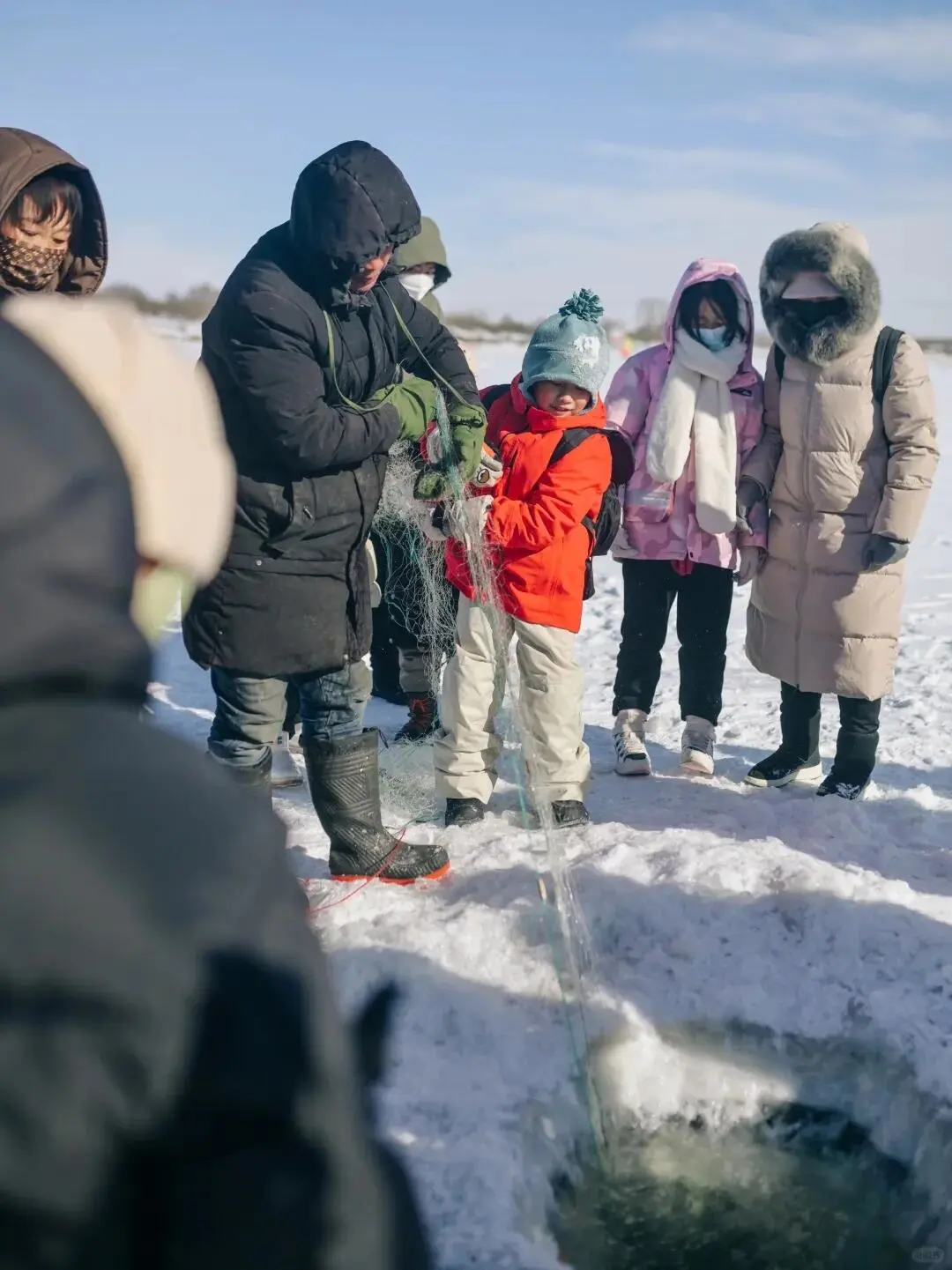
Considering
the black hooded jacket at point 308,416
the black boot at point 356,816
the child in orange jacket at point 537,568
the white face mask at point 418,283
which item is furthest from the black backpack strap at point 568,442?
the white face mask at point 418,283

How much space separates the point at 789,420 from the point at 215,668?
8.02 ft

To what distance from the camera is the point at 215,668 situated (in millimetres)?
3498

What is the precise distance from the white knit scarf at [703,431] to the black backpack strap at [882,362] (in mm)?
542

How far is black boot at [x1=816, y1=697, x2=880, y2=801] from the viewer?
4.52m

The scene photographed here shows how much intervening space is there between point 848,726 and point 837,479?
975 mm

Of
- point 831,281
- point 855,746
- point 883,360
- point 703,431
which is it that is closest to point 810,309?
point 831,281

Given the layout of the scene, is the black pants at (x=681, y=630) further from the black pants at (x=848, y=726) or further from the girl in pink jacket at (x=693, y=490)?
the black pants at (x=848, y=726)

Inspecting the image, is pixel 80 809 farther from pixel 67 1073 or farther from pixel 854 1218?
pixel 854 1218

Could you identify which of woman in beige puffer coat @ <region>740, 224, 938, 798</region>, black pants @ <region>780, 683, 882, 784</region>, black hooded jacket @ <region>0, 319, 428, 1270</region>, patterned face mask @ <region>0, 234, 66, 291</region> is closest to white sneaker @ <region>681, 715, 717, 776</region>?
black pants @ <region>780, 683, 882, 784</region>

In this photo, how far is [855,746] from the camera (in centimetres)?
454

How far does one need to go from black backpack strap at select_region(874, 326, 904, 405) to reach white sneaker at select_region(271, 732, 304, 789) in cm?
280

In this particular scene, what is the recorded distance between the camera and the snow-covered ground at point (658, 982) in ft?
9.25

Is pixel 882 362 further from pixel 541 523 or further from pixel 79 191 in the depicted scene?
pixel 79 191

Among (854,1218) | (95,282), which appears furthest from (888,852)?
(95,282)
